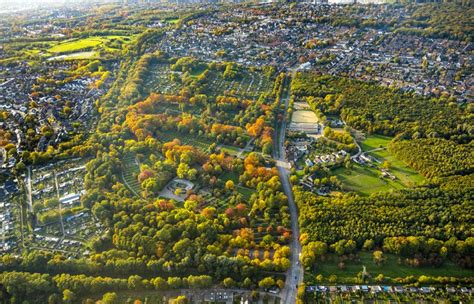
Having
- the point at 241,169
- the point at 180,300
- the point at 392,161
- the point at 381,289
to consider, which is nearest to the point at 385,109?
the point at 392,161

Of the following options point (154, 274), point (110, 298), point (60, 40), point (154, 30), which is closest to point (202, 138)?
point (154, 274)

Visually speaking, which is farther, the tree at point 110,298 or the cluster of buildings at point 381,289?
the cluster of buildings at point 381,289

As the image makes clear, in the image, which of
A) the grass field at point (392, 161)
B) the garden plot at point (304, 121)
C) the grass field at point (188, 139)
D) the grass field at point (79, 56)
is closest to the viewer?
the grass field at point (392, 161)

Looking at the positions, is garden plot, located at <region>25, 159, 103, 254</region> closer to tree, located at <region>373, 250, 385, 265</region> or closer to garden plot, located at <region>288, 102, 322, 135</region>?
tree, located at <region>373, 250, 385, 265</region>

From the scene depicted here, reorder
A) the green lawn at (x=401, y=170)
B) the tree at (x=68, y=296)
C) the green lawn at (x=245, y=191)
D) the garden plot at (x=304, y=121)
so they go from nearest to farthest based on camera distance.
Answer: the tree at (x=68, y=296) < the green lawn at (x=245, y=191) < the green lawn at (x=401, y=170) < the garden plot at (x=304, y=121)

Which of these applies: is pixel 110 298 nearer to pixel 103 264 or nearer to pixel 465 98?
pixel 103 264

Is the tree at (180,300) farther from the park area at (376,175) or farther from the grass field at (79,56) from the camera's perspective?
the grass field at (79,56)

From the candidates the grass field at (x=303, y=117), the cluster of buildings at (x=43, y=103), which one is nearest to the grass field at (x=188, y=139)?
the cluster of buildings at (x=43, y=103)

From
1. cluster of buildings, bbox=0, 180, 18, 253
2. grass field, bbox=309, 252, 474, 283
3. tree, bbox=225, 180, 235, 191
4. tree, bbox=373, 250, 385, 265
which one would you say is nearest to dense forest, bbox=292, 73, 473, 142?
grass field, bbox=309, 252, 474, 283
